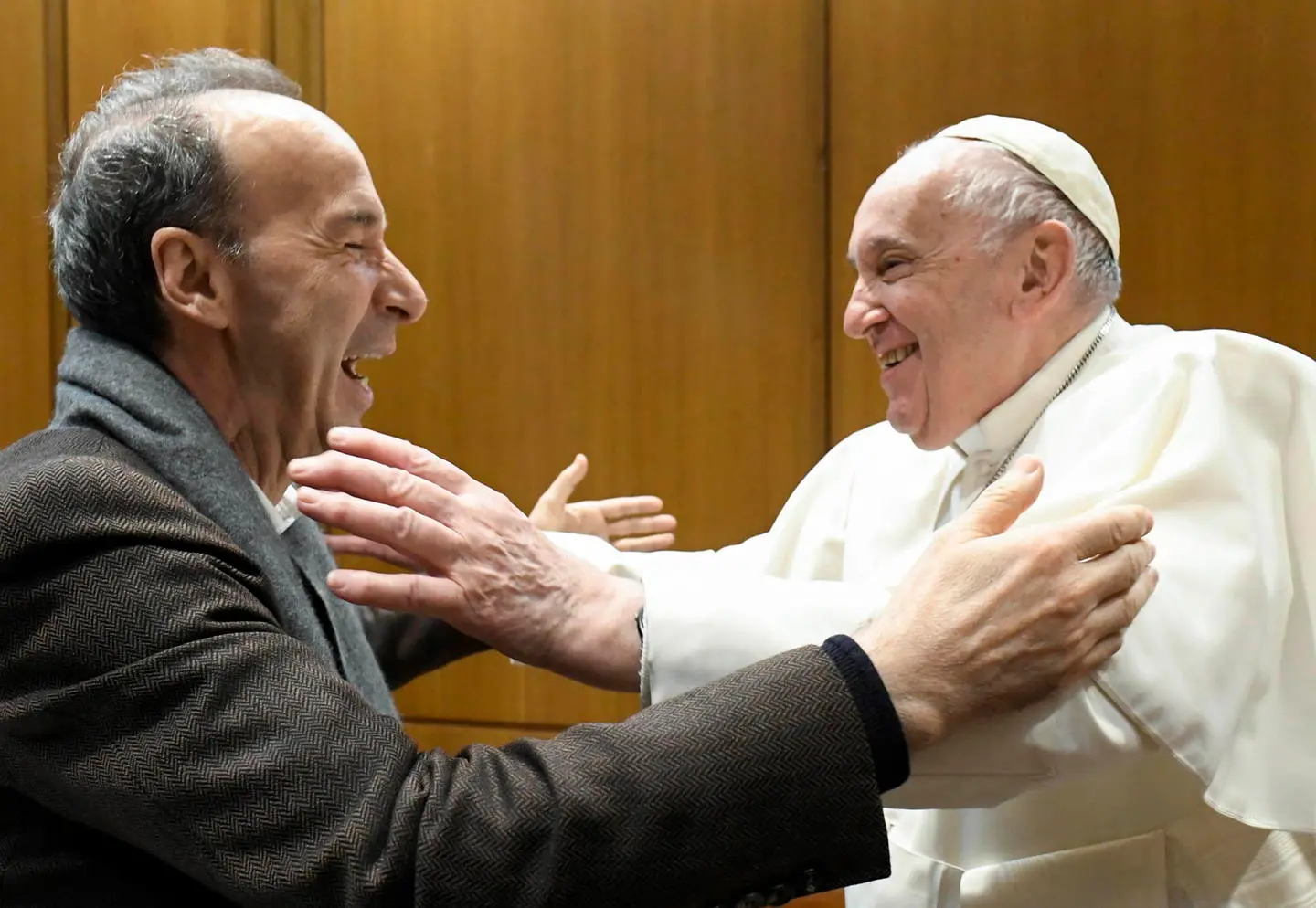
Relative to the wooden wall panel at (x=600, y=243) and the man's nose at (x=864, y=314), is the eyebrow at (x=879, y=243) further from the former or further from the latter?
the wooden wall panel at (x=600, y=243)

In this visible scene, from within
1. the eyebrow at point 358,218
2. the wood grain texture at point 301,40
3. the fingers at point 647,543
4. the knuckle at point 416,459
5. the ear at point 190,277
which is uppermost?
the wood grain texture at point 301,40

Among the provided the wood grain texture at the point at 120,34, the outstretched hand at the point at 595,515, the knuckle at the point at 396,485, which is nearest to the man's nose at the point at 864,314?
the outstretched hand at the point at 595,515

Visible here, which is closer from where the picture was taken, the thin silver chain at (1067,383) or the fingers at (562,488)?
the thin silver chain at (1067,383)

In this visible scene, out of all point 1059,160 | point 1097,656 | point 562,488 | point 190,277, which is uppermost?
point 1059,160

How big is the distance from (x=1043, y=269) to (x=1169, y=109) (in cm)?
150

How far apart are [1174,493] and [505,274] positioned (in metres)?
2.39

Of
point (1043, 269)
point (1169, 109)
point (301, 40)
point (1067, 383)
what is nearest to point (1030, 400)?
point (1067, 383)

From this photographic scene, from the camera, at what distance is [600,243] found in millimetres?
3643

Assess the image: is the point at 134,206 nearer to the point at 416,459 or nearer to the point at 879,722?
the point at 416,459

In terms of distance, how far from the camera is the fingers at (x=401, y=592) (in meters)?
1.42

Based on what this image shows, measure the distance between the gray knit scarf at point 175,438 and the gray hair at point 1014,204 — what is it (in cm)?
114

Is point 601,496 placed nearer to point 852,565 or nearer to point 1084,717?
point 852,565

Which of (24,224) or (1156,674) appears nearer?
(1156,674)

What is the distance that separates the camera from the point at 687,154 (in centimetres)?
357
